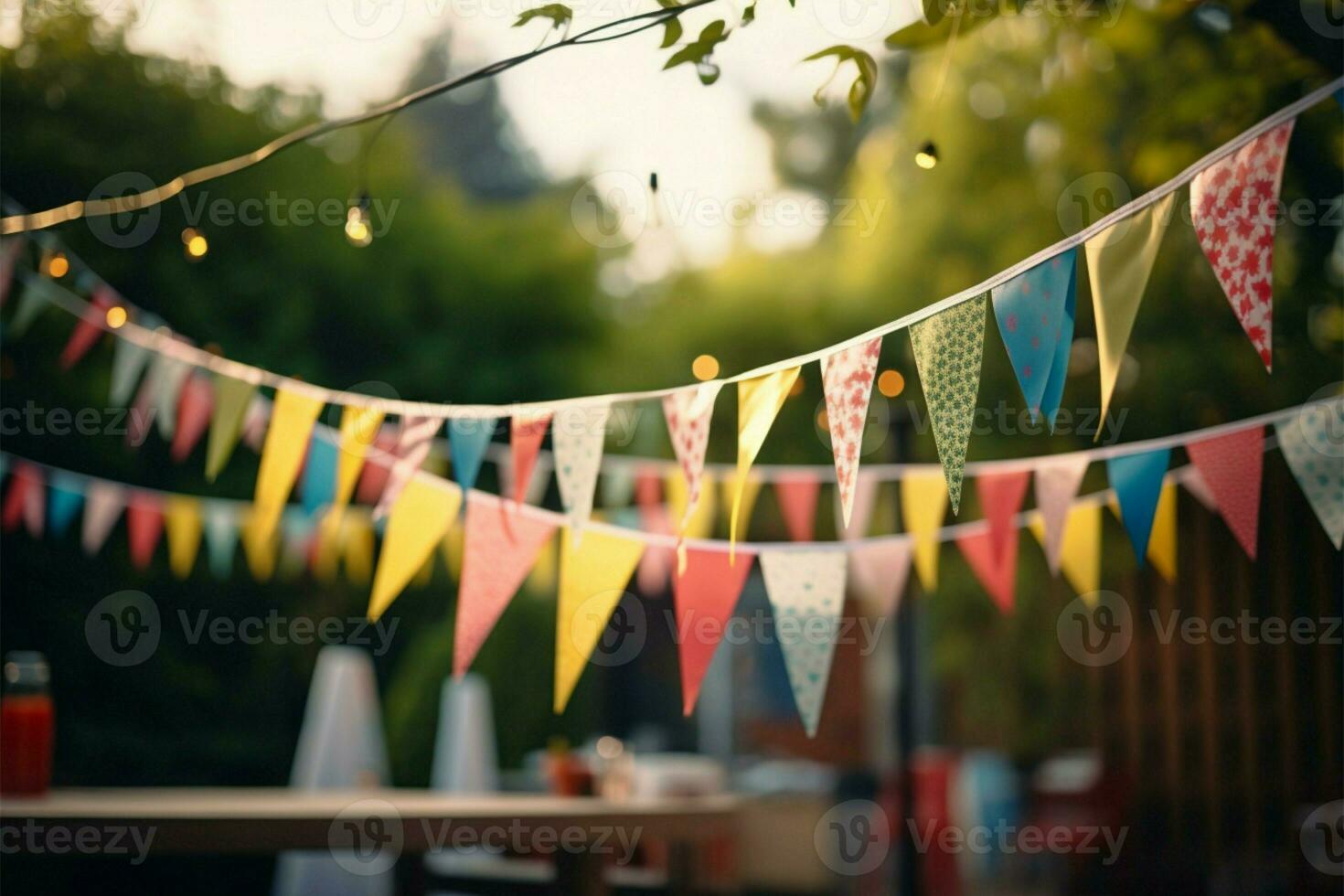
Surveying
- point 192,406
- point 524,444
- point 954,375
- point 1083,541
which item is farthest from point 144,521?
point 954,375

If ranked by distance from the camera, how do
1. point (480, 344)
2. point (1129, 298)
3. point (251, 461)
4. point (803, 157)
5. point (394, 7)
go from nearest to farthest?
point (1129, 298) < point (394, 7) < point (251, 461) < point (480, 344) < point (803, 157)

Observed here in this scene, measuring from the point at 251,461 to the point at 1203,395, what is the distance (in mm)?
4413

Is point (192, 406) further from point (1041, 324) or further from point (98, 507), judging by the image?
point (1041, 324)

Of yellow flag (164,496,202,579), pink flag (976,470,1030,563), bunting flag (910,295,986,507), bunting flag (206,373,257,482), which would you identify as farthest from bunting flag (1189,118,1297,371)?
yellow flag (164,496,202,579)

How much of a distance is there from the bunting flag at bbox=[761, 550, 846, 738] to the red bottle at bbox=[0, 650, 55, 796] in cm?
152

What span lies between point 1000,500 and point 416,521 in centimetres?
132

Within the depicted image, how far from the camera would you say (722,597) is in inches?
102

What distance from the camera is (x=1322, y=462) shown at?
2.33 m

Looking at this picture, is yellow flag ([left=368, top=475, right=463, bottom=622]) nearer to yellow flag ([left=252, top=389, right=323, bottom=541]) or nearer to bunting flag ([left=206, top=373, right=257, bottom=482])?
yellow flag ([left=252, top=389, right=323, bottom=541])

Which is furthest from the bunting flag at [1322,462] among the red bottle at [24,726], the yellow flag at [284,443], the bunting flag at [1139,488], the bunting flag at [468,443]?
the red bottle at [24,726]

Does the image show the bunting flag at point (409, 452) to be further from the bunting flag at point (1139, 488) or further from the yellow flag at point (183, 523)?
the yellow flag at point (183, 523)

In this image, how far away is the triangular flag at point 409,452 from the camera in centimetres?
263

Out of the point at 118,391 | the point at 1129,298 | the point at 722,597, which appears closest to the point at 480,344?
the point at 118,391

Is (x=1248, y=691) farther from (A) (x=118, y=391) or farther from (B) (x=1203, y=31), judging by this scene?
(A) (x=118, y=391)
